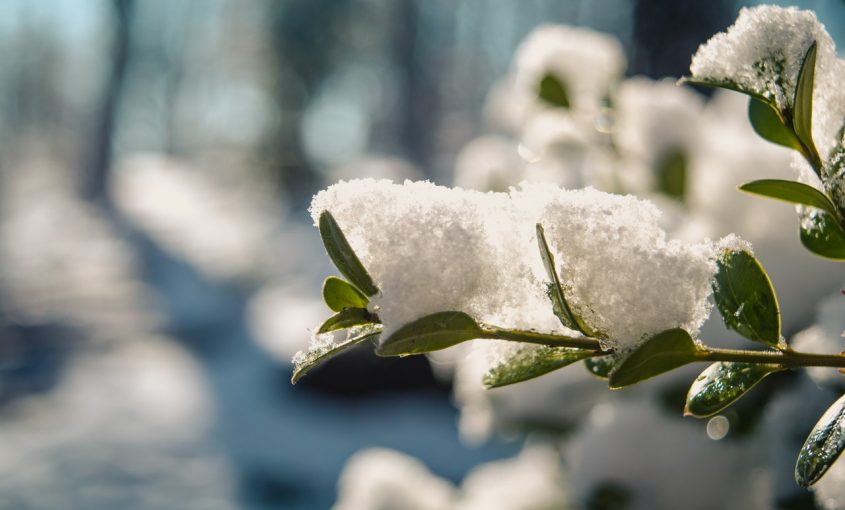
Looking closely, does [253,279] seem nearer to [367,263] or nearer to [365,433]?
[365,433]

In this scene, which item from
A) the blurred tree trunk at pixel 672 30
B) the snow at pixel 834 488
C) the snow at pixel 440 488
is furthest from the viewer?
the blurred tree trunk at pixel 672 30

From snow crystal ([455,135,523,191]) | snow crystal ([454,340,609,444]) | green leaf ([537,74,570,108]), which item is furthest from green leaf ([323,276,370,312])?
snow crystal ([455,135,523,191])

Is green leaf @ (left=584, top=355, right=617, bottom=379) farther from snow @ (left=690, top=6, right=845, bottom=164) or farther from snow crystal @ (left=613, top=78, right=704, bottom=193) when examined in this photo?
snow crystal @ (left=613, top=78, right=704, bottom=193)

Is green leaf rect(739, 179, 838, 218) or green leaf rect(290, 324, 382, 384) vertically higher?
green leaf rect(290, 324, 382, 384)

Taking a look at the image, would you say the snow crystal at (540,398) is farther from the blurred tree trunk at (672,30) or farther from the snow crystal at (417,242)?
the blurred tree trunk at (672,30)

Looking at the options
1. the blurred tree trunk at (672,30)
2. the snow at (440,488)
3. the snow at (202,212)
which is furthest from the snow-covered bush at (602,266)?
the snow at (202,212)

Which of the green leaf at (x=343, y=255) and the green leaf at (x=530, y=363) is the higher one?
the green leaf at (x=343, y=255)
